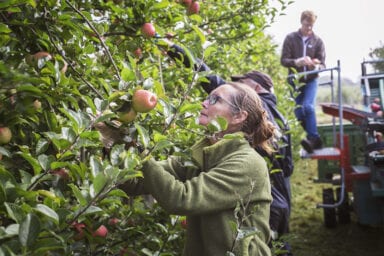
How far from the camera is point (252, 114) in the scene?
5.03 ft

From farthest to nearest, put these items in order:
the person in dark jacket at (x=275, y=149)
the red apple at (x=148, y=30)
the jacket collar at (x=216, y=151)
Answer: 1. the person in dark jacket at (x=275, y=149)
2. the red apple at (x=148, y=30)
3. the jacket collar at (x=216, y=151)

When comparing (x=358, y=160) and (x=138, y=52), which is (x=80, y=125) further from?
(x=358, y=160)

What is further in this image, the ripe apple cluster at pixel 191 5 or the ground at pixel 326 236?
the ground at pixel 326 236

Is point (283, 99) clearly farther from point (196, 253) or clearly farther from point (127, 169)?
point (127, 169)

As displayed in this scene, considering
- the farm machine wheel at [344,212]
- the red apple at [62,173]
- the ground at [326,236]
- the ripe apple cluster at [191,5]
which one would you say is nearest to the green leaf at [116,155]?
the red apple at [62,173]

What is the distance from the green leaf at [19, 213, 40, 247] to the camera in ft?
2.46

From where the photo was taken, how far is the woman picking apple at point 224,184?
1.22 meters

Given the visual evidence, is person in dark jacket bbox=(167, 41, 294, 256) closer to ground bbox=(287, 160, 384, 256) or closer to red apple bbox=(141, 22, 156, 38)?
red apple bbox=(141, 22, 156, 38)

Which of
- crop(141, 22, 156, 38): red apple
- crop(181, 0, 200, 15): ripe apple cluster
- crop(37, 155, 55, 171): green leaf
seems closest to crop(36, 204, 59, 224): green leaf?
crop(37, 155, 55, 171): green leaf

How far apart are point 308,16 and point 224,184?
12.8ft

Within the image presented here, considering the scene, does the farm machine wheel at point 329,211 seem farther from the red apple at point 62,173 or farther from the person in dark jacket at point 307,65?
the red apple at point 62,173

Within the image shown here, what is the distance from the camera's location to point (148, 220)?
1.87 metres

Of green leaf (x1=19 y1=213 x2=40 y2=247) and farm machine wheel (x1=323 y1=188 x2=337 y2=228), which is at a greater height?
green leaf (x1=19 y1=213 x2=40 y2=247)

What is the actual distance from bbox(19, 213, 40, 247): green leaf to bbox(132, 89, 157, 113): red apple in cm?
41
